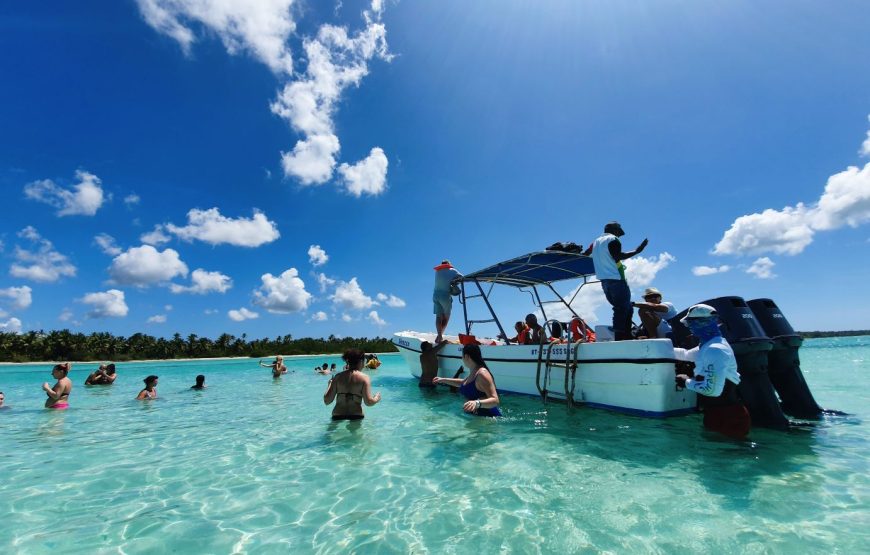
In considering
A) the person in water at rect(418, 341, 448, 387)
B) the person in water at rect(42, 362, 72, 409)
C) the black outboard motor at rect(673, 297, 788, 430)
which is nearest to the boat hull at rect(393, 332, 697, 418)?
the black outboard motor at rect(673, 297, 788, 430)

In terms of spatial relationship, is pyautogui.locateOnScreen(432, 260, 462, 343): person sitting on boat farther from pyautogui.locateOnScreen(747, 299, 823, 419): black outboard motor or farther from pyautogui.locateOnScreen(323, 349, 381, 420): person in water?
pyautogui.locateOnScreen(747, 299, 823, 419): black outboard motor

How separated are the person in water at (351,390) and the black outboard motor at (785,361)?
5.98 metres

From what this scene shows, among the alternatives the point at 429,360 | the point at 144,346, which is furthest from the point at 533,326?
the point at 144,346

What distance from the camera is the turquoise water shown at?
9.70 ft

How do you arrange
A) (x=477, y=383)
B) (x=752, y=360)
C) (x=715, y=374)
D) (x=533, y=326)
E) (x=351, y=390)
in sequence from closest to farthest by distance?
(x=715, y=374) → (x=752, y=360) → (x=477, y=383) → (x=351, y=390) → (x=533, y=326)

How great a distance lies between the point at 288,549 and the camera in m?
2.93

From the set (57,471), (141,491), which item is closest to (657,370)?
(141,491)

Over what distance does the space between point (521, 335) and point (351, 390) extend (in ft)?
18.0

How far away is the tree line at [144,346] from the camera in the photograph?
3806cm

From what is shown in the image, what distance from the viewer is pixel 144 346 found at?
44906 millimetres

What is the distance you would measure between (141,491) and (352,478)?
7.39 feet

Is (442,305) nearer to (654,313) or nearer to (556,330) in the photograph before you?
(556,330)

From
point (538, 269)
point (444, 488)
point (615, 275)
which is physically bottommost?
point (444, 488)

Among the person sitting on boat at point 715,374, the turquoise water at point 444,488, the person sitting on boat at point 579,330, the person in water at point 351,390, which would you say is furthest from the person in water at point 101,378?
the person sitting on boat at point 715,374
